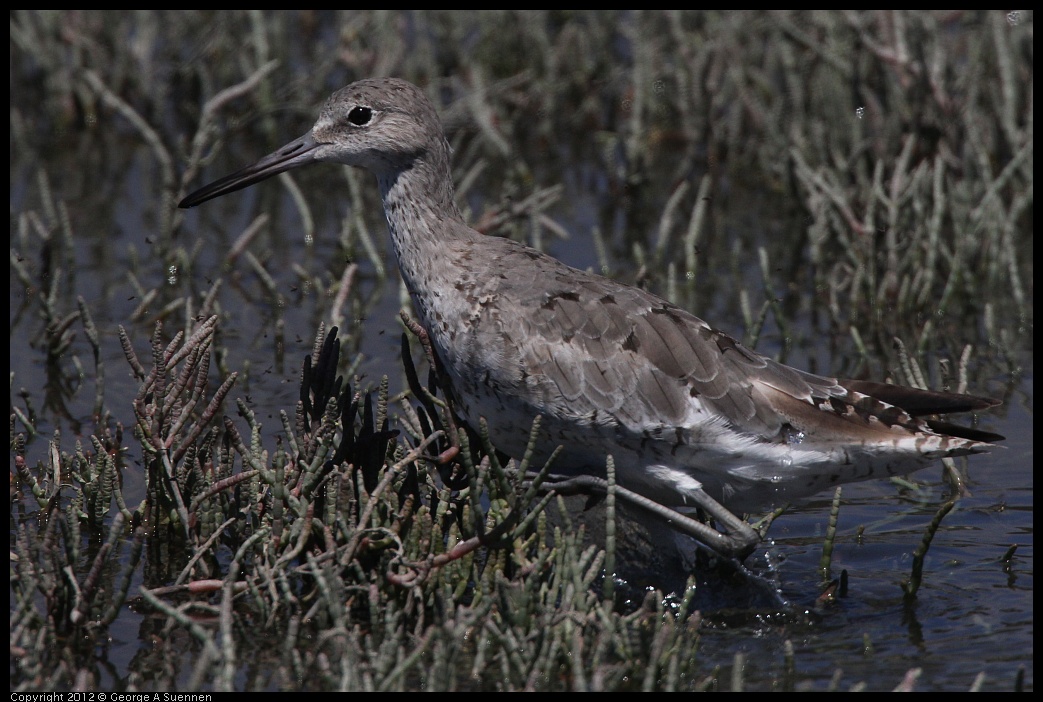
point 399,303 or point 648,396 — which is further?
point 399,303

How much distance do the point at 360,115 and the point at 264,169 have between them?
470 mm

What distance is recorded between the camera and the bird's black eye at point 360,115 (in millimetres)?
5438

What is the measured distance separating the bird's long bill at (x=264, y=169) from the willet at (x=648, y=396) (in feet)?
2.08

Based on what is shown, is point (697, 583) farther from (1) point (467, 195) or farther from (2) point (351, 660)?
(1) point (467, 195)

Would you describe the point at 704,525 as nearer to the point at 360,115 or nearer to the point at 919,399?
the point at 919,399

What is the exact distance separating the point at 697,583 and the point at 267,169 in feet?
7.75

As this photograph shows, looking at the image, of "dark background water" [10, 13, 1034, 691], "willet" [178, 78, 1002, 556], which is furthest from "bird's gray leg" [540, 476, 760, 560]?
"dark background water" [10, 13, 1034, 691]

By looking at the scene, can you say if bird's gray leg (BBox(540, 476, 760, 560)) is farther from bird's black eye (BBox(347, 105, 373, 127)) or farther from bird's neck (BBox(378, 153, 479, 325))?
bird's black eye (BBox(347, 105, 373, 127))

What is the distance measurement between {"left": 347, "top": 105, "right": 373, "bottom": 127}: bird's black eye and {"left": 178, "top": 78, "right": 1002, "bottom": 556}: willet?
528 mm

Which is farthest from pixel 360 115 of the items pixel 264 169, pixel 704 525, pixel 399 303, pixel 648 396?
pixel 399 303

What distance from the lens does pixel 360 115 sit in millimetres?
5445

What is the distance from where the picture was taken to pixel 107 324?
24.2 ft

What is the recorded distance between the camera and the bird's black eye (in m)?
5.44

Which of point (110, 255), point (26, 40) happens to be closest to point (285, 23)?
point (26, 40)
